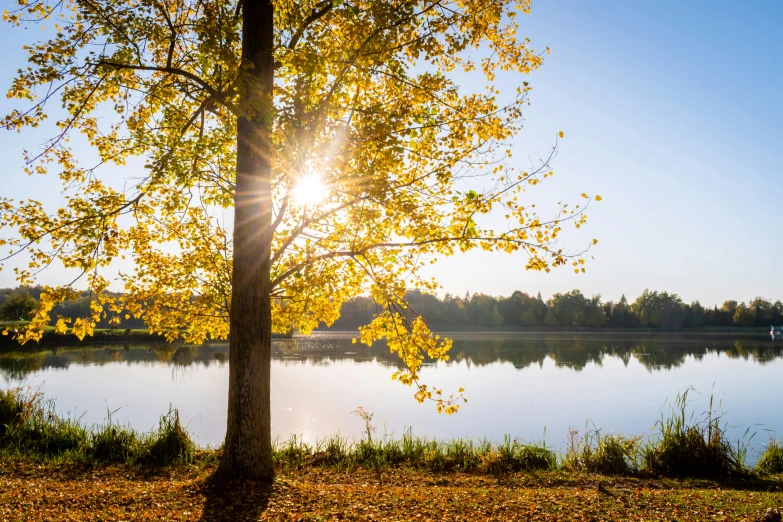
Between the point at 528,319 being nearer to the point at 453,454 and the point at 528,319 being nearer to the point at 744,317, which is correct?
the point at 744,317

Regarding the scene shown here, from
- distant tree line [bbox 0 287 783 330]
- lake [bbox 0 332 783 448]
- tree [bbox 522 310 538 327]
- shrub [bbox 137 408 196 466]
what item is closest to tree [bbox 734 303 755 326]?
distant tree line [bbox 0 287 783 330]

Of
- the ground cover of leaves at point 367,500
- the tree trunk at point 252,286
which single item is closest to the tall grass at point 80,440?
the ground cover of leaves at point 367,500

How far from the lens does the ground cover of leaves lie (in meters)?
5.25

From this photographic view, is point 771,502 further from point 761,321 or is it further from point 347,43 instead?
point 761,321

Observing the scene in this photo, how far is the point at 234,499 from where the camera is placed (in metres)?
5.59

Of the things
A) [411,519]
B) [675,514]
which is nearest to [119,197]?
[411,519]

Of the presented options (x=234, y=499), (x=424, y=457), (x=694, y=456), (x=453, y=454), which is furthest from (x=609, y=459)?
(x=234, y=499)

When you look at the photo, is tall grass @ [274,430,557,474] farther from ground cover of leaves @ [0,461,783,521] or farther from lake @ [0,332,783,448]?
lake @ [0,332,783,448]

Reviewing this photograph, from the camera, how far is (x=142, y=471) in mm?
7809

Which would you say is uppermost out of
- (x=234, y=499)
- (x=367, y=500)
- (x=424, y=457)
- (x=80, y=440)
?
(x=234, y=499)

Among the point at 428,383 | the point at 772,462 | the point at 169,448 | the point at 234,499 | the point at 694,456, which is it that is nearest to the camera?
the point at 234,499

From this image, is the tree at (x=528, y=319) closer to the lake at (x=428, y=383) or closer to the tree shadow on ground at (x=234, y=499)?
the lake at (x=428, y=383)

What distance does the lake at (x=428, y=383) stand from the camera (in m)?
13.4

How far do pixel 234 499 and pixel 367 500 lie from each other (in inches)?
58.1
